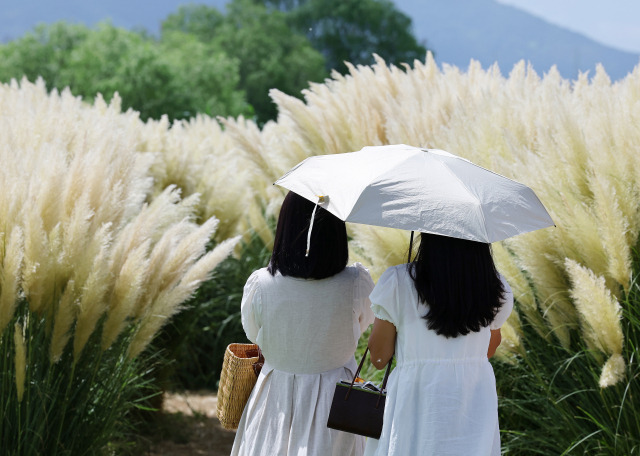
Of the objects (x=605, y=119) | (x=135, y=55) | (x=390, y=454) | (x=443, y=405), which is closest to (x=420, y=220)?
(x=443, y=405)

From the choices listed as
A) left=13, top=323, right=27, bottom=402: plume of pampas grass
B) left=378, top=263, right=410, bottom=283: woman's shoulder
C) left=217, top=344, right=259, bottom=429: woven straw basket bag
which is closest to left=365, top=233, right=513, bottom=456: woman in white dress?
left=378, top=263, right=410, bottom=283: woman's shoulder

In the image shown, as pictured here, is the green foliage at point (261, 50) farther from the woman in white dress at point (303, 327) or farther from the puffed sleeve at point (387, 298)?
the puffed sleeve at point (387, 298)

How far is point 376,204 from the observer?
2.02m

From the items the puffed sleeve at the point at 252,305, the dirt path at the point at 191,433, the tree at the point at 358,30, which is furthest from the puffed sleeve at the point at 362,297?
the tree at the point at 358,30

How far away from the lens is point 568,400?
2.87m

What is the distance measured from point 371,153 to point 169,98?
33.3 meters

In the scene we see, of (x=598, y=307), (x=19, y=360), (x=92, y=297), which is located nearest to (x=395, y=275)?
(x=598, y=307)

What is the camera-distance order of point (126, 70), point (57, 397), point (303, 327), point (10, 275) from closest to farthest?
point (303, 327)
point (10, 275)
point (57, 397)
point (126, 70)

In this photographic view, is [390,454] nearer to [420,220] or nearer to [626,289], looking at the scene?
[420,220]

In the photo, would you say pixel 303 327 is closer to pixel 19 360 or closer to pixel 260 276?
pixel 260 276

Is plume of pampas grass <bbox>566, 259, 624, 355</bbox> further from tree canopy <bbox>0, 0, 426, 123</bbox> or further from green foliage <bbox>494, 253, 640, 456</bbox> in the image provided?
tree canopy <bbox>0, 0, 426, 123</bbox>

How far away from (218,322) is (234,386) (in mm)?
2823

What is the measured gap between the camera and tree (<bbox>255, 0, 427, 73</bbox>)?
63031 millimetres

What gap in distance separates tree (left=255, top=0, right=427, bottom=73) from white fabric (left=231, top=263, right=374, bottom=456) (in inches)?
2374
